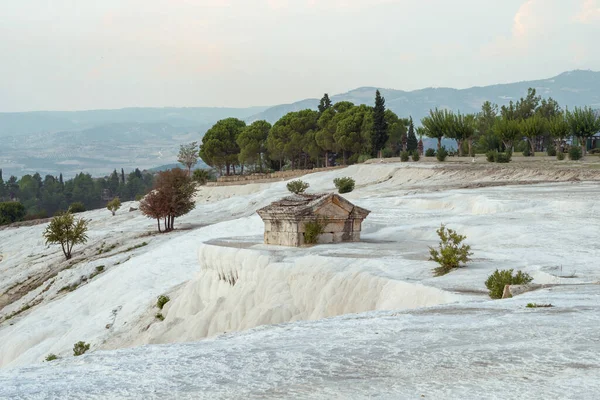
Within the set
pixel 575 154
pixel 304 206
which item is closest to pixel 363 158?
pixel 575 154

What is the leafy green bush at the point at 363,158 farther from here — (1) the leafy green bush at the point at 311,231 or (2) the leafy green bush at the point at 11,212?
(1) the leafy green bush at the point at 311,231

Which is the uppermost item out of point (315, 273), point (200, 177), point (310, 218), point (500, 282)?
point (200, 177)

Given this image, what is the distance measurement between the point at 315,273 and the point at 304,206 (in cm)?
494

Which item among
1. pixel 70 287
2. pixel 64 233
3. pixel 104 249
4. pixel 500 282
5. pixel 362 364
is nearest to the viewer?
pixel 362 364

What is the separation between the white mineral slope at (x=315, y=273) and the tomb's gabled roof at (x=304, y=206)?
1080 mm

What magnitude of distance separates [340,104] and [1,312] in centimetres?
6599

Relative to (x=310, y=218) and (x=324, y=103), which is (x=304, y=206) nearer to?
(x=310, y=218)

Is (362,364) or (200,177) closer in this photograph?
(362,364)

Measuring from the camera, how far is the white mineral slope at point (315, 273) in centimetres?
1633

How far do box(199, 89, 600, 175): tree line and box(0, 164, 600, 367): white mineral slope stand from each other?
1152 inches

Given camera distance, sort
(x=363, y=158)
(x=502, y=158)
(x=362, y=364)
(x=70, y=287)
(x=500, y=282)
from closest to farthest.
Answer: (x=362, y=364), (x=500, y=282), (x=70, y=287), (x=502, y=158), (x=363, y=158)

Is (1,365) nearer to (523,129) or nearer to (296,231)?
(296,231)

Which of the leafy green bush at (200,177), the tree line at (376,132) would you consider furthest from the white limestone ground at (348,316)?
the leafy green bush at (200,177)

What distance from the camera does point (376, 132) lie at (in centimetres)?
7919
